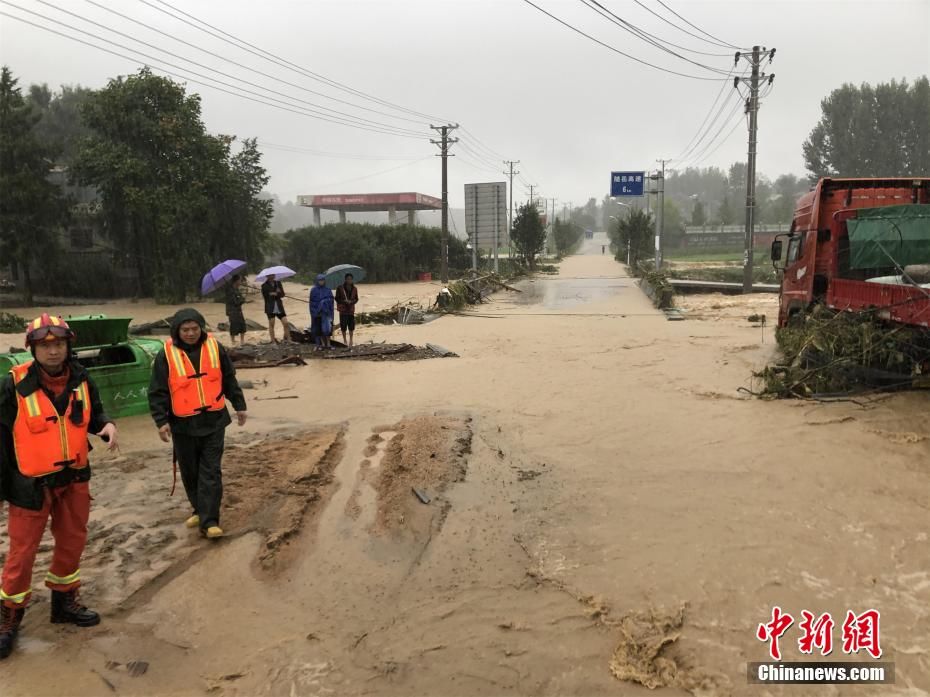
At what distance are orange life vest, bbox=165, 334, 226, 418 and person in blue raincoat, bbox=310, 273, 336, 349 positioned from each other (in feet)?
24.9

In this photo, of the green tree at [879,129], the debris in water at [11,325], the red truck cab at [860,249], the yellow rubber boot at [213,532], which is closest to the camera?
the yellow rubber boot at [213,532]

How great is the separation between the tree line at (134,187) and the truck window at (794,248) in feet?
73.4

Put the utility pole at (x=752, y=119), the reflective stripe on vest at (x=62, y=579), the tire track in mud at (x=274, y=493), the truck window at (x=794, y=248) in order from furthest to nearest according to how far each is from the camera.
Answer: the utility pole at (x=752, y=119), the truck window at (x=794, y=248), the tire track in mud at (x=274, y=493), the reflective stripe on vest at (x=62, y=579)

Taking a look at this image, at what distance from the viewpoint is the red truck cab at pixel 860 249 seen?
7.33 m

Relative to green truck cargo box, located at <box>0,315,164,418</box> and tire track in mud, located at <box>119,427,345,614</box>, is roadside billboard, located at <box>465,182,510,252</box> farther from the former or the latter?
tire track in mud, located at <box>119,427,345,614</box>

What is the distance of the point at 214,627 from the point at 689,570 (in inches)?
108

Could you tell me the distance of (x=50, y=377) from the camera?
137 inches

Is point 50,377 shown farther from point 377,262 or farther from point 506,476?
point 377,262

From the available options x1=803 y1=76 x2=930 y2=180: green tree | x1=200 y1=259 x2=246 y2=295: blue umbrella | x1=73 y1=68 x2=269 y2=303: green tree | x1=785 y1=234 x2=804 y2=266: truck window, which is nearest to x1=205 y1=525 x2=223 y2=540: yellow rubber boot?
x1=200 y1=259 x2=246 y2=295: blue umbrella

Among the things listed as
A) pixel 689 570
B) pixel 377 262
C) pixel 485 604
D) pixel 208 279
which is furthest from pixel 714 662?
pixel 377 262

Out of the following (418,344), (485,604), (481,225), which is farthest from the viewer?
(481,225)

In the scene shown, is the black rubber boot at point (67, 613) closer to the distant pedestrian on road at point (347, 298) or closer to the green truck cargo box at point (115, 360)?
the green truck cargo box at point (115, 360)

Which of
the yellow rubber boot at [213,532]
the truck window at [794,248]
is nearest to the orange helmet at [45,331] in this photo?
the yellow rubber boot at [213,532]

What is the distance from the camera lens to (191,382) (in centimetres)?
440
